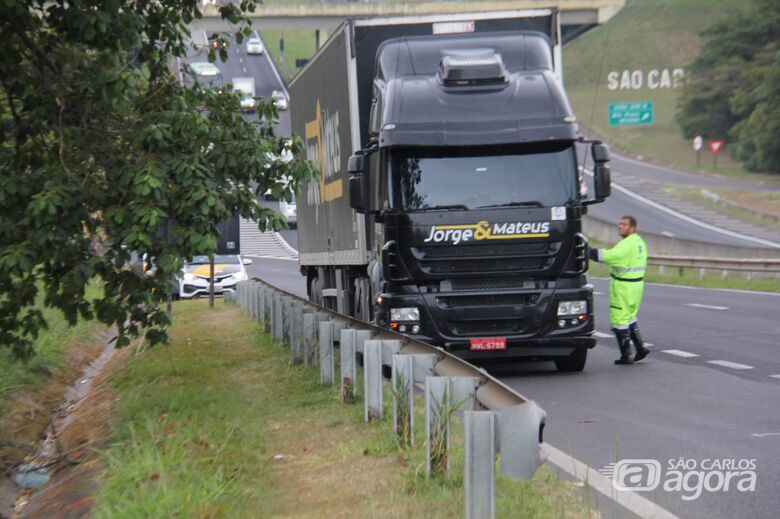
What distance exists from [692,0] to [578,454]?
139 metres

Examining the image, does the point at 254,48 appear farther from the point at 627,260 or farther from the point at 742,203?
the point at 627,260

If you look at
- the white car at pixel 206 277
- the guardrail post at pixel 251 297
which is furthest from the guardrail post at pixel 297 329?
the white car at pixel 206 277

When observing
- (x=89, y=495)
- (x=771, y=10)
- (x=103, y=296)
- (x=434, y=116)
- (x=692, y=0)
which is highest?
(x=692, y=0)

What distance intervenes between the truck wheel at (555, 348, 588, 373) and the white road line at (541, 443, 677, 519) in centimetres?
562

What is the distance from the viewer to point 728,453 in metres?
9.26

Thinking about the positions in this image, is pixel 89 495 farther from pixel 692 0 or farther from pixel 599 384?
pixel 692 0

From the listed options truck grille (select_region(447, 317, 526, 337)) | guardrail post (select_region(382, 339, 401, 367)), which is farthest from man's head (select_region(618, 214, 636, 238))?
guardrail post (select_region(382, 339, 401, 367))

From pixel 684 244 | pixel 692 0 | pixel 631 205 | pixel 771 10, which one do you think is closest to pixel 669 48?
pixel 692 0

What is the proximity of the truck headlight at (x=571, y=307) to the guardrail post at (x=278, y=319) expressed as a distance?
202 inches

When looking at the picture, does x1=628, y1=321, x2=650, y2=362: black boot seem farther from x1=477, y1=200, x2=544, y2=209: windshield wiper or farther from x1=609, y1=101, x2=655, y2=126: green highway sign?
x1=609, y1=101, x2=655, y2=126: green highway sign

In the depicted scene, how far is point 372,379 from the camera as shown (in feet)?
34.9

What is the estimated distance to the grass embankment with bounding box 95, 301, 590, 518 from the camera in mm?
7633

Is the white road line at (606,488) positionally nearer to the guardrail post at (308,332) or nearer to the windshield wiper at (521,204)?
the windshield wiper at (521,204)

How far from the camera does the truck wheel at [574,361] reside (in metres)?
15.2
